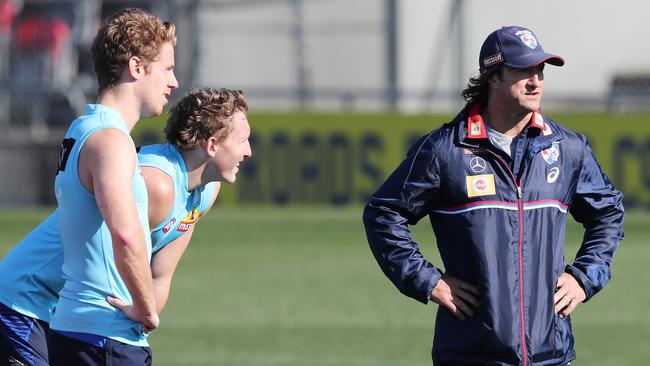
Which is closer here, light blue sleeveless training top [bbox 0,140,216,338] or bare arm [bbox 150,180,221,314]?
light blue sleeveless training top [bbox 0,140,216,338]

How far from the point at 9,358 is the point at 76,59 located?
1860 centimetres

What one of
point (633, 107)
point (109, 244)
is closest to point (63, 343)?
point (109, 244)

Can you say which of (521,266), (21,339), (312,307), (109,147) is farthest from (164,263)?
(312,307)

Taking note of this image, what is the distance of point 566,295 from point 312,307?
6624 mm

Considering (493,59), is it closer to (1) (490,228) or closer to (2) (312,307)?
(1) (490,228)

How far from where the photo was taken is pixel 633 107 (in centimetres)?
2070

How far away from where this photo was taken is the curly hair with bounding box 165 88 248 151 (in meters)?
4.62

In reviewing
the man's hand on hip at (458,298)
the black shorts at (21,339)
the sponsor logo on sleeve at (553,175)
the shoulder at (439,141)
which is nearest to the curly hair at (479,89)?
the shoulder at (439,141)

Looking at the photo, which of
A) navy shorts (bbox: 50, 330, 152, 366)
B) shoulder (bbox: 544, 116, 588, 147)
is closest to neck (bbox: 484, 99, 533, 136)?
shoulder (bbox: 544, 116, 588, 147)

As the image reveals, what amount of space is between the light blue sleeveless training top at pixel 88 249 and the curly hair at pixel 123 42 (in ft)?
0.48

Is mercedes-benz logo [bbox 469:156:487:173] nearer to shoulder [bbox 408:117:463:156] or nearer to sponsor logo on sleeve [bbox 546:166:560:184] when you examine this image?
shoulder [bbox 408:117:463:156]

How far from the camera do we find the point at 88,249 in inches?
169

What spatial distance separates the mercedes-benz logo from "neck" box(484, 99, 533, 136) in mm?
194

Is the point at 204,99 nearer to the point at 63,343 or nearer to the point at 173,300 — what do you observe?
the point at 63,343
